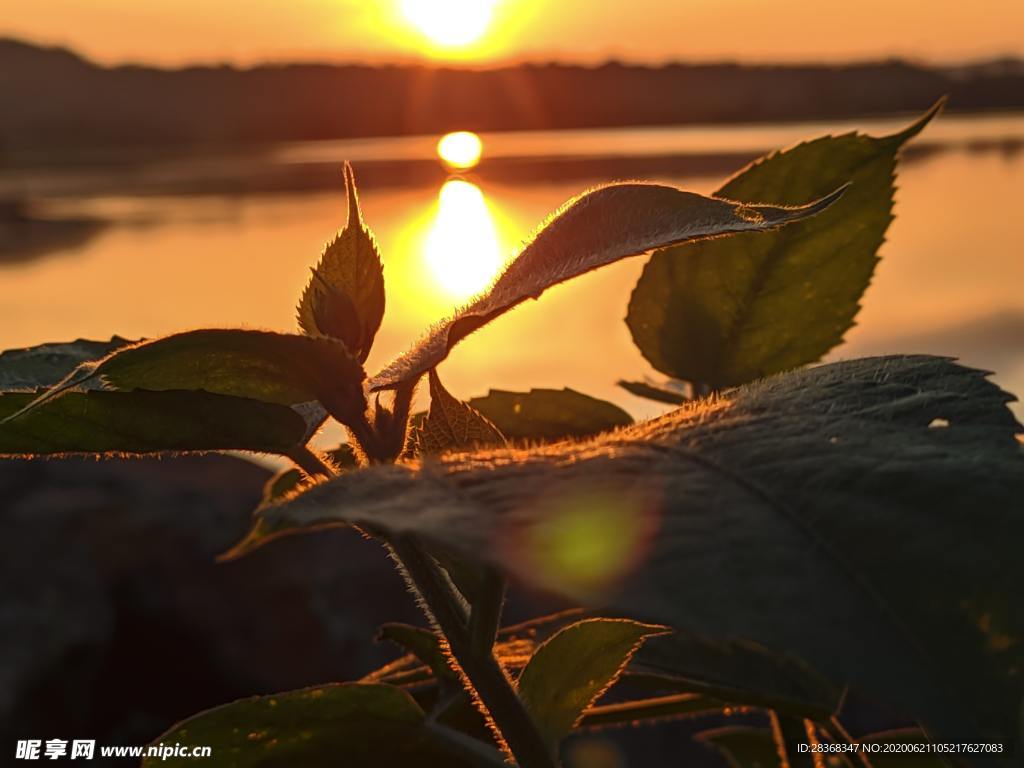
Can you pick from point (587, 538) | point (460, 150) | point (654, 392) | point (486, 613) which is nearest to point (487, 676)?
point (486, 613)

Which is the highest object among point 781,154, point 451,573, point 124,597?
point 781,154

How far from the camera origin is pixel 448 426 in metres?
0.32

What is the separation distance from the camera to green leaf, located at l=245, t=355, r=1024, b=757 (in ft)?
0.51

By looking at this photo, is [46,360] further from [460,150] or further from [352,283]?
[460,150]

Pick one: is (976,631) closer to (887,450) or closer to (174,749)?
(887,450)

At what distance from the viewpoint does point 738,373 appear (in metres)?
0.44

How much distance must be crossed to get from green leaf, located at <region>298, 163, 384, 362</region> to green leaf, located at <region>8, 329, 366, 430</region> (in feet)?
0.13

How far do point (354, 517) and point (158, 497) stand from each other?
1.60m

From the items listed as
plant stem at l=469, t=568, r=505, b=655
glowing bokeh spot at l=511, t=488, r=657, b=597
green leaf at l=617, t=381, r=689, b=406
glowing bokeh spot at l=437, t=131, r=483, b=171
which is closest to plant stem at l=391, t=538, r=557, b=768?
plant stem at l=469, t=568, r=505, b=655

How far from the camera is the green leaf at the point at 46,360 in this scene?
34 cm

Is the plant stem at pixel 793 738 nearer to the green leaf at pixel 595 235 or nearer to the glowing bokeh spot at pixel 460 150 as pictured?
the green leaf at pixel 595 235

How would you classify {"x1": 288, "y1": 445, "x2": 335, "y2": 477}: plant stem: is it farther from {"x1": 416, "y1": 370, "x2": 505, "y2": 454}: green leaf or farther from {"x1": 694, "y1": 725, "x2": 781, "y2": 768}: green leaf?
{"x1": 694, "y1": 725, "x2": 781, "y2": 768}: green leaf

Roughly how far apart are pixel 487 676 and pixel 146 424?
4.1 inches

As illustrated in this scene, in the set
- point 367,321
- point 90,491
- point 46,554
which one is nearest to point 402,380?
point 367,321
